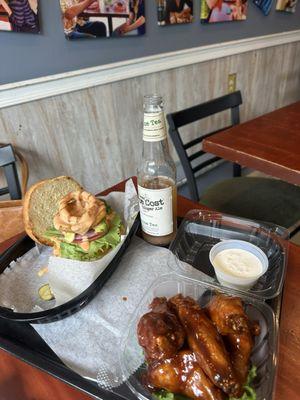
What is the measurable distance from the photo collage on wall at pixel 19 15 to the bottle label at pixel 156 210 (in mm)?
1042

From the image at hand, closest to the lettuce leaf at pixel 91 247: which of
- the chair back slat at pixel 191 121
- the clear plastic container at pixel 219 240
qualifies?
the clear plastic container at pixel 219 240

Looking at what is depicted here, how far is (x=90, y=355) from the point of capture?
54 cm

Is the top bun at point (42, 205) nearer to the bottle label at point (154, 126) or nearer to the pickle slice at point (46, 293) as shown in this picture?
the pickle slice at point (46, 293)

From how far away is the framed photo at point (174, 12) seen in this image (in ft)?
5.74

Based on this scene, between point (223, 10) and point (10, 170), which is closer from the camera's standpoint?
point (10, 170)

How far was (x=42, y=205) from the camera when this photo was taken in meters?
0.85

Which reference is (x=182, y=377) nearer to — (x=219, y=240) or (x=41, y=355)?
(x=41, y=355)

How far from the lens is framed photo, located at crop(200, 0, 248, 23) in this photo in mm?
1982

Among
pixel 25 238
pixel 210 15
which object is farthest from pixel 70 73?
pixel 210 15

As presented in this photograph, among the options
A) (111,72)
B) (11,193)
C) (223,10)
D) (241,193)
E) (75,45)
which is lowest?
(241,193)

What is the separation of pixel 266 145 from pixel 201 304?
869 millimetres

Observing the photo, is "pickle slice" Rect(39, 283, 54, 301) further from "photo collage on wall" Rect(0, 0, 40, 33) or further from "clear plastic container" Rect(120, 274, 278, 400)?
"photo collage on wall" Rect(0, 0, 40, 33)

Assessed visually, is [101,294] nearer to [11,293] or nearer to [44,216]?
[11,293]

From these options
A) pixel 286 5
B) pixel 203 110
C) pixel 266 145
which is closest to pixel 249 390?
pixel 266 145
